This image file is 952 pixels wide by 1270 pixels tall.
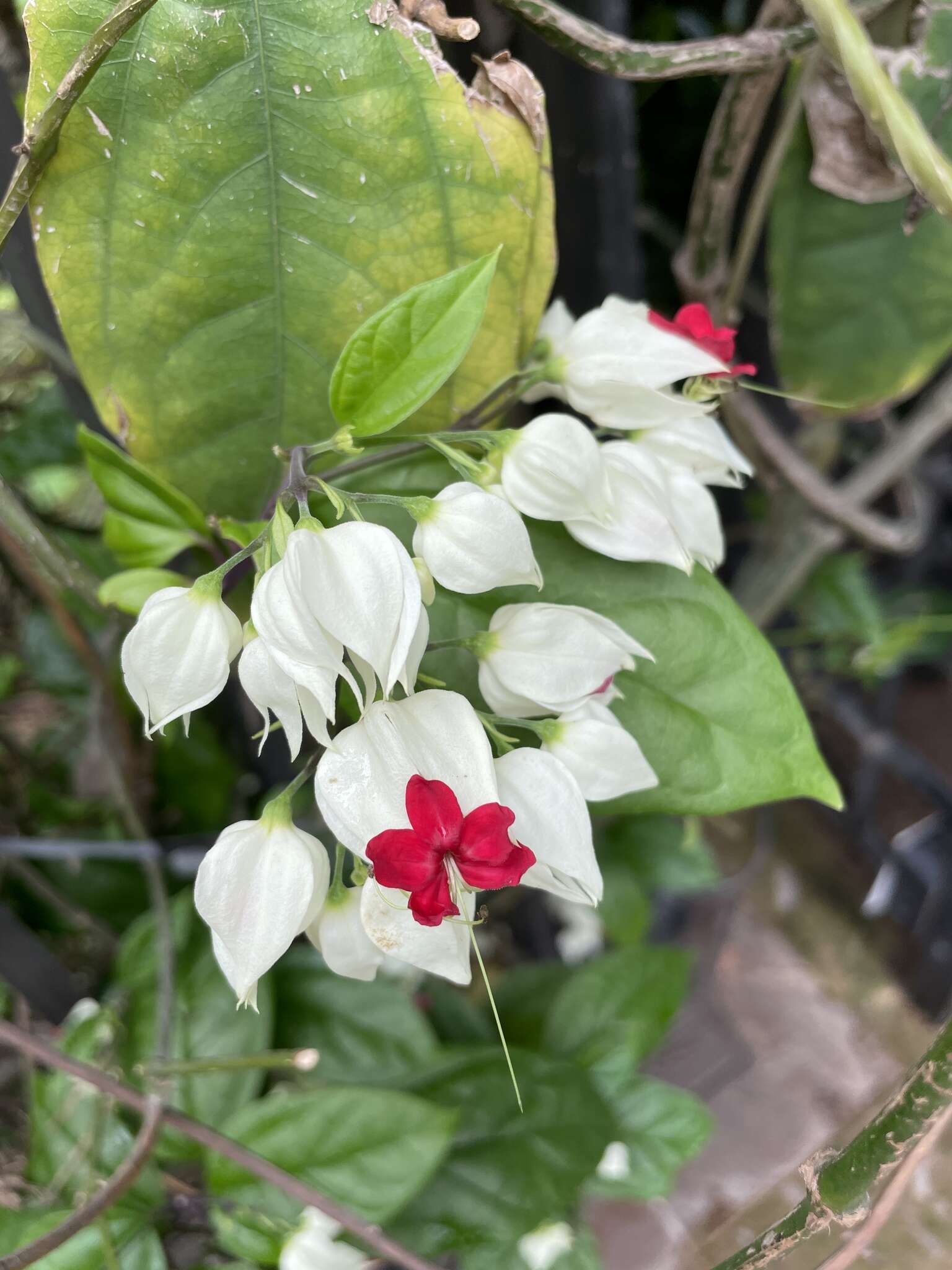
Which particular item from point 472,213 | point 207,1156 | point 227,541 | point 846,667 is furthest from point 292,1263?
point 846,667

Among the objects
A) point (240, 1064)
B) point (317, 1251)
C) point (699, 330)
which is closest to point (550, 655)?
point (699, 330)

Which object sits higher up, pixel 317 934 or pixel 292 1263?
pixel 317 934

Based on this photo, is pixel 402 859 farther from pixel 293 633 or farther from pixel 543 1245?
pixel 543 1245

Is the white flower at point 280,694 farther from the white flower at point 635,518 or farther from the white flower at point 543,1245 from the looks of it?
the white flower at point 543,1245

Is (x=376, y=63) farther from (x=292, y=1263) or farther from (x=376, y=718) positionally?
(x=292, y=1263)

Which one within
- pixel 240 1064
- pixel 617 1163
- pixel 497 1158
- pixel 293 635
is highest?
pixel 293 635

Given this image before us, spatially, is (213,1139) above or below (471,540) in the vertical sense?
below

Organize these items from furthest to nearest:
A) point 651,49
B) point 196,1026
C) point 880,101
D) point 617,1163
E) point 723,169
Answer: point 617,1163, point 196,1026, point 723,169, point 651,49, point 880,101
